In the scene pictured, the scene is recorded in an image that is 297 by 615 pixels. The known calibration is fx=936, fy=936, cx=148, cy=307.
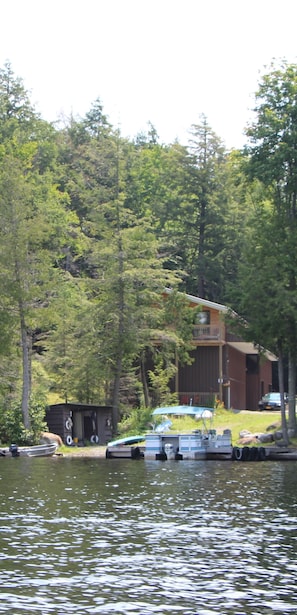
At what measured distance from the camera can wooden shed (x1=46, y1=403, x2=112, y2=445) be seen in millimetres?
57625

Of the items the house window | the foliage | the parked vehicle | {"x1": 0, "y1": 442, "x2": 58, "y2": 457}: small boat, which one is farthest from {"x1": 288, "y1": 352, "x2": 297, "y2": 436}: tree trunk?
the parked vehicle

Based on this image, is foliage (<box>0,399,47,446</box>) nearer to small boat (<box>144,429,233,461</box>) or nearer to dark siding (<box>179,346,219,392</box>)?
small boat (<box>144,429,233,461</box>)

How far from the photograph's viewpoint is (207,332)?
2667 inches

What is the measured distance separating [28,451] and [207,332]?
797 inches

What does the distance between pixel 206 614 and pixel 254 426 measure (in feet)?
132

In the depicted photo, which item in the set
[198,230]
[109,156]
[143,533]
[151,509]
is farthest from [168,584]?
[198,230]

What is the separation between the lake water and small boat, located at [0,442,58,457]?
13.1 metres

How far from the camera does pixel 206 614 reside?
50.3 ft

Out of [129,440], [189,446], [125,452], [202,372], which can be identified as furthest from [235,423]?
[202,372]

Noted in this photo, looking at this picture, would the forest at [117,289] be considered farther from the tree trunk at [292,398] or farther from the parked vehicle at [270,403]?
the parked vehicle at [270,403]

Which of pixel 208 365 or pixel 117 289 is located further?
pixel 208 365

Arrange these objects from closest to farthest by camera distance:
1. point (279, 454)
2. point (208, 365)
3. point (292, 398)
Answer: point (279, 454)
point (292, 398)
point (208, 365)

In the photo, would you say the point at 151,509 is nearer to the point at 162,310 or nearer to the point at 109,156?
the point at 162,310

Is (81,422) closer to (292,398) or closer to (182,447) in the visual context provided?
(182,447)
